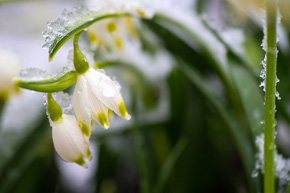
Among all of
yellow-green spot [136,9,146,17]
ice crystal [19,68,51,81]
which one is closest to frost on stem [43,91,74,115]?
ice crystal [19,68,51,81]

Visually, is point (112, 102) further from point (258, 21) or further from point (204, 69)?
point (258, 21)

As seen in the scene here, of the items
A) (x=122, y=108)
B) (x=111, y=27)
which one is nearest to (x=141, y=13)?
(x=111, y=27)

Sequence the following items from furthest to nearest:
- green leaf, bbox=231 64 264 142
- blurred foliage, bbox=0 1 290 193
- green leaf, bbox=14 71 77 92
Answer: blurred foliage, bbox=0 1 290 193 < green leaf, bbox=231 64 264 142 < green leaf, bbox=14 71 77 92

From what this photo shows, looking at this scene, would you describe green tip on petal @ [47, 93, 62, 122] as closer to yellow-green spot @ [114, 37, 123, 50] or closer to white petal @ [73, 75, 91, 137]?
white petal @ [73, 75, 91, 137]

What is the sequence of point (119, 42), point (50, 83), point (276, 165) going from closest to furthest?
1. point (50, 83)
2. point (276, 165)
3. point (119, 42)

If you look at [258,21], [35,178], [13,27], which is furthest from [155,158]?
[13,27]

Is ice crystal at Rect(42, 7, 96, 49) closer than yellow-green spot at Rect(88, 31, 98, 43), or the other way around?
ice crystal at Rect(42, 7, 96, 49)

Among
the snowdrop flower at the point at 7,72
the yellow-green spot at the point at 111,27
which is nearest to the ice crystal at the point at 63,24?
the yellow-green spot at the point at 111,27

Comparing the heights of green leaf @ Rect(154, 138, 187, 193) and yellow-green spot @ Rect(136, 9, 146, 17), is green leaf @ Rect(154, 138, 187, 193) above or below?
below

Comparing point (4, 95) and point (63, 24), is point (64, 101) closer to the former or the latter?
point (63, 24)
